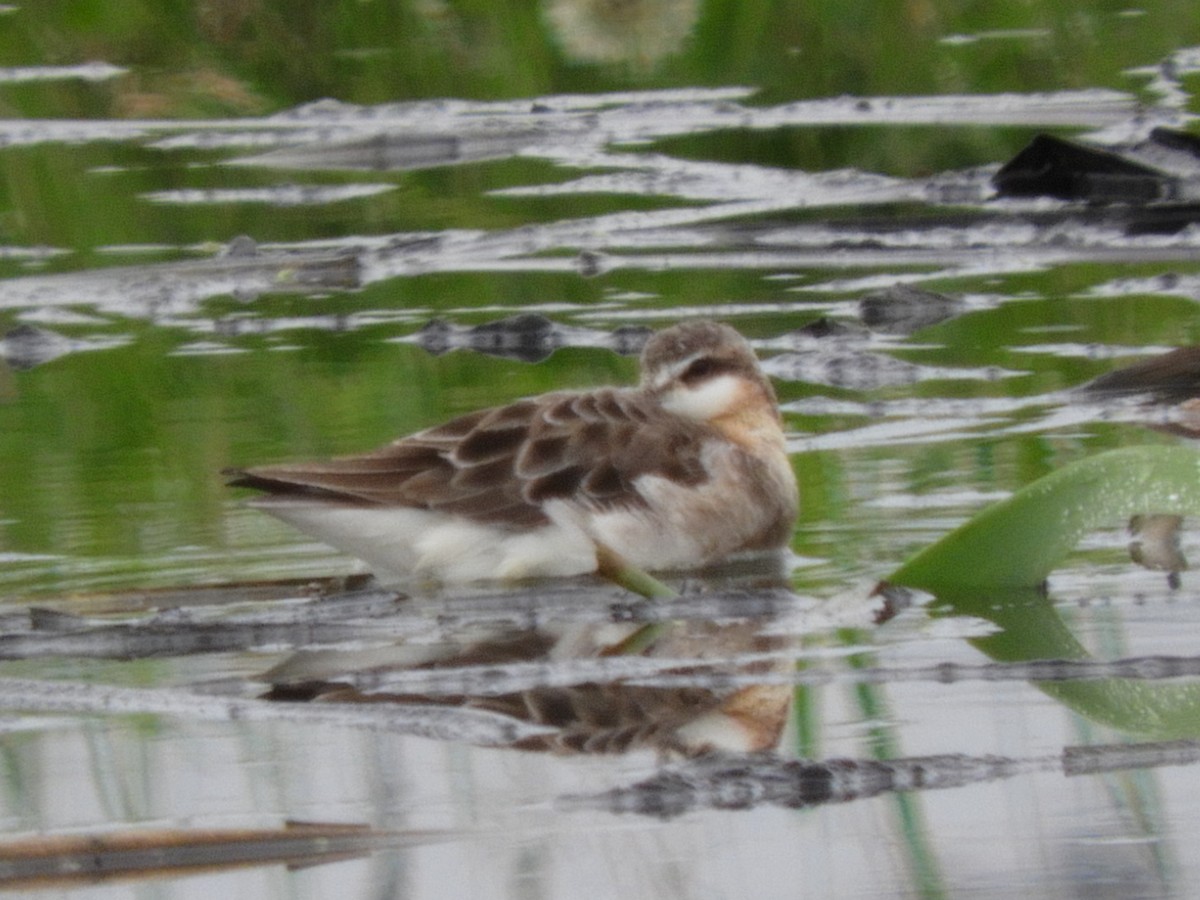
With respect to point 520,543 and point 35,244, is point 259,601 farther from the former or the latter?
point 35,244

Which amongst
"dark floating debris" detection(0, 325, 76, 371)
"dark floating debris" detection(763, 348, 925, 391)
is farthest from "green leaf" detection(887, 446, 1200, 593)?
"dark floating debris" detection(0, 325, 76, 371)

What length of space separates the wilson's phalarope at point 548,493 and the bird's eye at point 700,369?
10.9 inches

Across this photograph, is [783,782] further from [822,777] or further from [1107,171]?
[1107,171]

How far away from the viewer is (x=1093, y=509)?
582cm

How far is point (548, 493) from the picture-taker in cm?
729

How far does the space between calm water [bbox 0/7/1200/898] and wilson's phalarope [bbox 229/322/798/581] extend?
0.53 feet

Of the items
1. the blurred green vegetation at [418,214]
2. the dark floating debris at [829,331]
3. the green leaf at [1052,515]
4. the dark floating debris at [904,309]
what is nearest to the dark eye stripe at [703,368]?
the blurred green vegetation at [418,214]

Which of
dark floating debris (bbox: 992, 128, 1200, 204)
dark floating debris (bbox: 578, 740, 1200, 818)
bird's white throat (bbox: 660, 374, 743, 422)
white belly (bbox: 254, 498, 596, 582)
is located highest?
dark floating debris (bbox: 992, 128, 1200, 204)

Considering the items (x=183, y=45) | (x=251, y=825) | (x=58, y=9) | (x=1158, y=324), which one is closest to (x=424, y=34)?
(x=183, y=45)

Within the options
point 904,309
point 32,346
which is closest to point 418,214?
point 32,346

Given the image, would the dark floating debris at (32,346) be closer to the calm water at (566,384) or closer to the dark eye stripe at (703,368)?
the calm water at (566,384)

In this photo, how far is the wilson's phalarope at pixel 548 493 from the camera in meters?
6.95

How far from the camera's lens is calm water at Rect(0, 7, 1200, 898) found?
4.37 meters

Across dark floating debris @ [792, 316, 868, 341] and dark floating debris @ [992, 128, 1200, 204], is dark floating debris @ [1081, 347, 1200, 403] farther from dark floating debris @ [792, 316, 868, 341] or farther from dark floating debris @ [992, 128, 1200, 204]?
dark floating debris @ [992, 128, 1200, 204]
